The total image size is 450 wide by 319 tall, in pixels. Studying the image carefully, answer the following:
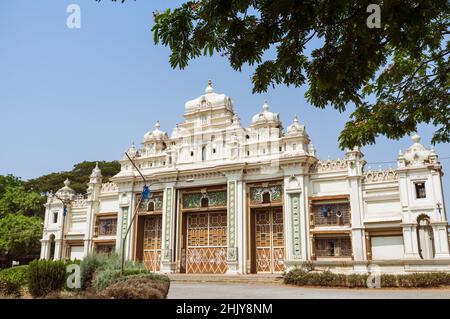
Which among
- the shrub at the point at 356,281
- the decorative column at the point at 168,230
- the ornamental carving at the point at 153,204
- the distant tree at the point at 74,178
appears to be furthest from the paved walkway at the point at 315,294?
the distant tree at the point at 74,178

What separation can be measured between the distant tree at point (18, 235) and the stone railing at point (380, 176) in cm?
2959

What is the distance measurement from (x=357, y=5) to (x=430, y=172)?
2173 centimetres

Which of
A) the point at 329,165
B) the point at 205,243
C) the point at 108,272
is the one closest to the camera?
the point at 108,272

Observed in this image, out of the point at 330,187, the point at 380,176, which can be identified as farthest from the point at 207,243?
the point at 380,176

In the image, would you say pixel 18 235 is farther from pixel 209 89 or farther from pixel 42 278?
pixel 42 278

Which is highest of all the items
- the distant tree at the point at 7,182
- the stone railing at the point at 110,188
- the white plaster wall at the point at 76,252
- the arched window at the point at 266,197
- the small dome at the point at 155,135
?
the small dome at the point at 155,135

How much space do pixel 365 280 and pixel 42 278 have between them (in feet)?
46.7

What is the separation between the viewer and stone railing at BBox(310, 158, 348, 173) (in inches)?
1070

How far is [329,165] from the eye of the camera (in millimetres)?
27656

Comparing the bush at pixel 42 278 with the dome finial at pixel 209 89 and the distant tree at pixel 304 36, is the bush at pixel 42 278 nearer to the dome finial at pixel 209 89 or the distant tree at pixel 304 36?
the distant tree at pixel 304 36

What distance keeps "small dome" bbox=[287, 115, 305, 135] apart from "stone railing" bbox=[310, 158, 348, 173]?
248 centimetres

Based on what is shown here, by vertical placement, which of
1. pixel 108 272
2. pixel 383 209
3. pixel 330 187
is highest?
pixel 330 187

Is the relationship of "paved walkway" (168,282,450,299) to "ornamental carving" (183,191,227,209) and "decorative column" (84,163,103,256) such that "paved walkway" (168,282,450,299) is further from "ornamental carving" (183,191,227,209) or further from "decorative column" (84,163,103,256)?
→ "decorative column" (84,163,103,256)

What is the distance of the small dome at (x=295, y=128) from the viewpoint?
94.2 feet
